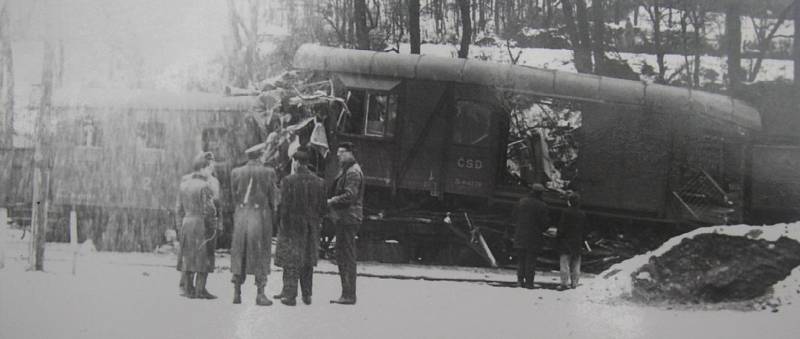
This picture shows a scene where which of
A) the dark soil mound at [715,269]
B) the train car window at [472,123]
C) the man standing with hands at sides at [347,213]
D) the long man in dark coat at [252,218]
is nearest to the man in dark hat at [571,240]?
the train car window at [472,123]

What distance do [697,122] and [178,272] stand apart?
209 inches

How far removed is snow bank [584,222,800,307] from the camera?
5254 millimetres

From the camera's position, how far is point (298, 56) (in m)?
7.91

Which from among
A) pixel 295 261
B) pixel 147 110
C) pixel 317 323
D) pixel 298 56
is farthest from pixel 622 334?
pixel 147 110

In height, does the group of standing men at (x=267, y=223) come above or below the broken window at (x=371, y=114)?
below

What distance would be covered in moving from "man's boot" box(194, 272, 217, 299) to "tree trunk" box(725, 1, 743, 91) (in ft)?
14.9

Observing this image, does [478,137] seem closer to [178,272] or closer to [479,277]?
[479,277]

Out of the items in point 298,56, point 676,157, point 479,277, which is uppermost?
point 298,56

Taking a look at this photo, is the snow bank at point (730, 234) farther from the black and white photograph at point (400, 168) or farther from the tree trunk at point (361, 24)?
the tree trunk at point (361, 24)

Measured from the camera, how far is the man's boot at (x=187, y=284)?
592cm

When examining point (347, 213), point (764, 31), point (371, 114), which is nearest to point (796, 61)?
point (764, 31)

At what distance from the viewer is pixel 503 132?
891 cm

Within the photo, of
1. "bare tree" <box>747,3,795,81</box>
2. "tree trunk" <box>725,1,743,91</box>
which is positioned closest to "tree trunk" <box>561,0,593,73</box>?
"tree trunk" <box>725,1,743,91</box>

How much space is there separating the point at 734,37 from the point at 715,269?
210 cm
